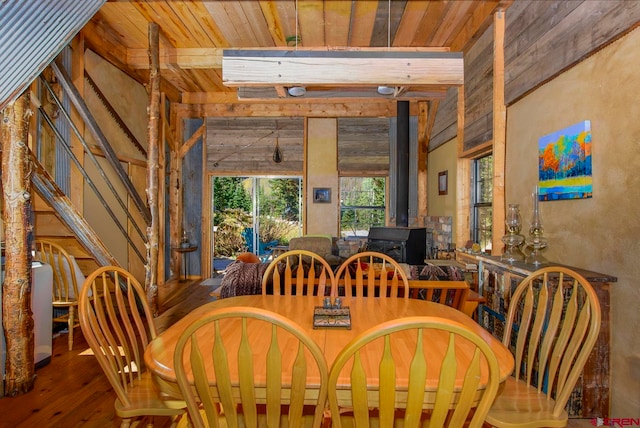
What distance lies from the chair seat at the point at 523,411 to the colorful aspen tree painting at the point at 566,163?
4.36 ft

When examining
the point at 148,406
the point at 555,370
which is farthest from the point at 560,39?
the point at 148,406

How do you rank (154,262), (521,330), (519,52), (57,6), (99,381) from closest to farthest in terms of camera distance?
(521,330)
(57,6)
(99,381)
(519,52)
(154,262)

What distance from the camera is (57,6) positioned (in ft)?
7.04

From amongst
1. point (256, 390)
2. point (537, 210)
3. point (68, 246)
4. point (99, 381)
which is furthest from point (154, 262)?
point (537, 210)

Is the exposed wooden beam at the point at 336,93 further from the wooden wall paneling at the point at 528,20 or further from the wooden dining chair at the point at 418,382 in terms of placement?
the wooden dining chair at the point at 418,382

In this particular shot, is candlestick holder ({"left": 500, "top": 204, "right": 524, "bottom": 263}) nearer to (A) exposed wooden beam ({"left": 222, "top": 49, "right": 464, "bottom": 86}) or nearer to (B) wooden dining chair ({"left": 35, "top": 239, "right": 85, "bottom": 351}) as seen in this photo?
(A) exposed wooden beam ({"left": 222, "top": 49, "right": 464, "bottom": 86})

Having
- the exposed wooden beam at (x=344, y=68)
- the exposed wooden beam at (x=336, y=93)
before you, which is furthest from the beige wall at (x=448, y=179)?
the exposed wooden beam at (x=344, y=68)

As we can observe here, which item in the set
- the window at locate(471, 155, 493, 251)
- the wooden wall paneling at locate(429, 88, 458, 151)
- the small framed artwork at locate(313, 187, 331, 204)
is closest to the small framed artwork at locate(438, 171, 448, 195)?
the wooden wall paneling at locate(429, 88, 458, 151)

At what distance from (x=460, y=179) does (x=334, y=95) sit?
2.91 m

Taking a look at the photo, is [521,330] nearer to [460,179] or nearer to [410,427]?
[410,427]

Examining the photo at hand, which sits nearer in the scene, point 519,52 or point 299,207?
point 519,52

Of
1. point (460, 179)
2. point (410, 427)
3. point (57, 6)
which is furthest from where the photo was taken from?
point (460, 179)

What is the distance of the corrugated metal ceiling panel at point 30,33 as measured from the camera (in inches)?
75.8

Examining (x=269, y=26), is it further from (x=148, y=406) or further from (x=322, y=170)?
(x=148, y=406)
